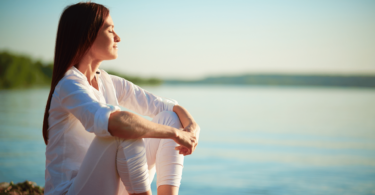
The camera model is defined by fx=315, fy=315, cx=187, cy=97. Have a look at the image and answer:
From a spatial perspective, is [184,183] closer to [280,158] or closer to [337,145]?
[280,158]

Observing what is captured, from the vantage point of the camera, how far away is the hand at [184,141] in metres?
1.47

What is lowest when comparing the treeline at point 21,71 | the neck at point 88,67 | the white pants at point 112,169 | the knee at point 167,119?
the white pants at point 112,169

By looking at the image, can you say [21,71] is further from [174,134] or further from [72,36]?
[174,134]

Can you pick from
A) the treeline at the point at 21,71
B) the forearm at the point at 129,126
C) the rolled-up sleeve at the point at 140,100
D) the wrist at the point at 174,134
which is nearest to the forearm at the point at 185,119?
the rolled-up sleeve at the point at 140,100

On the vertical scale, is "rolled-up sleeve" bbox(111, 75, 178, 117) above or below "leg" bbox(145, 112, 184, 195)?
above

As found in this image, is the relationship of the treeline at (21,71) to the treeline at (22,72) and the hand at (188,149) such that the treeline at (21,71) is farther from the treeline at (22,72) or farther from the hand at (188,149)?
the hand at (188,149)

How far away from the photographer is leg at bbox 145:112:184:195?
1.52m

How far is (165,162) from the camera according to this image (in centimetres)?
156

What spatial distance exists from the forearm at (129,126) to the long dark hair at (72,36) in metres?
0.34

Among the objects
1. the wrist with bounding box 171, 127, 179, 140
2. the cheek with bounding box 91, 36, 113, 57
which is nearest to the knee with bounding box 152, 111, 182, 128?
the wrist with bounding box 171, 127, 179, 140

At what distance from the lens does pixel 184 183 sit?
10.9ft

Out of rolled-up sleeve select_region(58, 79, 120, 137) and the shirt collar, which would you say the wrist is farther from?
the shirt collar

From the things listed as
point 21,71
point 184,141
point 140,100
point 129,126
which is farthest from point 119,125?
point 21,71

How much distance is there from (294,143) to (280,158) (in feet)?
4.67
